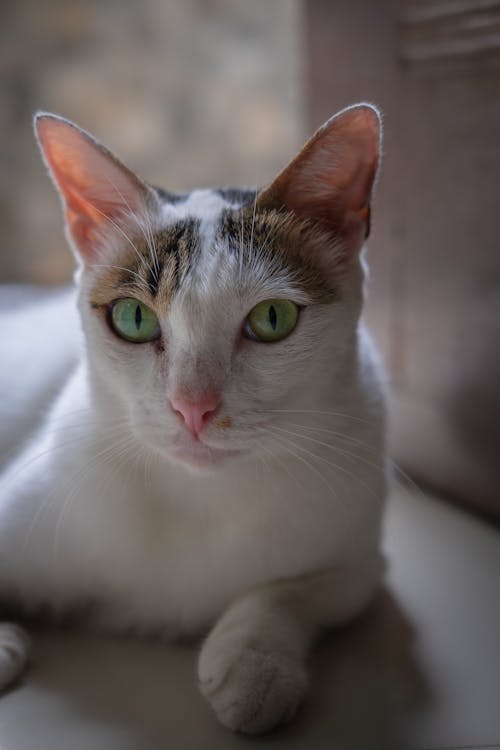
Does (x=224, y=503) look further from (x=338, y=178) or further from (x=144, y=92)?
(x=144, y=92)

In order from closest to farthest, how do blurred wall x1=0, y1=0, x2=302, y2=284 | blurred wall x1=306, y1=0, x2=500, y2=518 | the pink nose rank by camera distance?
the pink nose → blurred wall x1=306, y1=0, x2=500, y2=518 → blurred wall x1=0, y1=0, x2=302, y2=284

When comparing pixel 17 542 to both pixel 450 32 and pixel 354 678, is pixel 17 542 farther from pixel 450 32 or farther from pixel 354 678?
pixel 450 32

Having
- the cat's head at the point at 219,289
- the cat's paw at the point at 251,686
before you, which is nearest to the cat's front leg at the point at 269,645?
the cat's paw at the point at 251,686

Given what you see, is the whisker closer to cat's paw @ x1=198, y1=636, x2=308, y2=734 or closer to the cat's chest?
the cat's chest

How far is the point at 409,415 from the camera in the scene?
1.77 meters

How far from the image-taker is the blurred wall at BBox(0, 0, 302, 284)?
2881mm

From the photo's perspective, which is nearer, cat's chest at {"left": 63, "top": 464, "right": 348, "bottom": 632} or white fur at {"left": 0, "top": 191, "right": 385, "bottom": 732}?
white fur at {"left": 0, "top": 191, "right": 385, "bottom": 732}

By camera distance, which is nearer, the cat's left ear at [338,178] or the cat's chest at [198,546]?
the cat's left ear at [338,178]

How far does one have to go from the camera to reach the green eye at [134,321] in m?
1.02

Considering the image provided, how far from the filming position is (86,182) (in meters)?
1.10

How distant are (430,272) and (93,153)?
0.85 m

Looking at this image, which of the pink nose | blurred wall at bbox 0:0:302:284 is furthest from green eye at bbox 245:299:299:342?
blurred wall at bbox 0:0:302:284

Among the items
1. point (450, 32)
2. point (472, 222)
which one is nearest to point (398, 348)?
point (472, 222)

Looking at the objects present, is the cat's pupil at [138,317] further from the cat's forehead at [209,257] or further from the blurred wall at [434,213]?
the blurred wall at [434,213]
